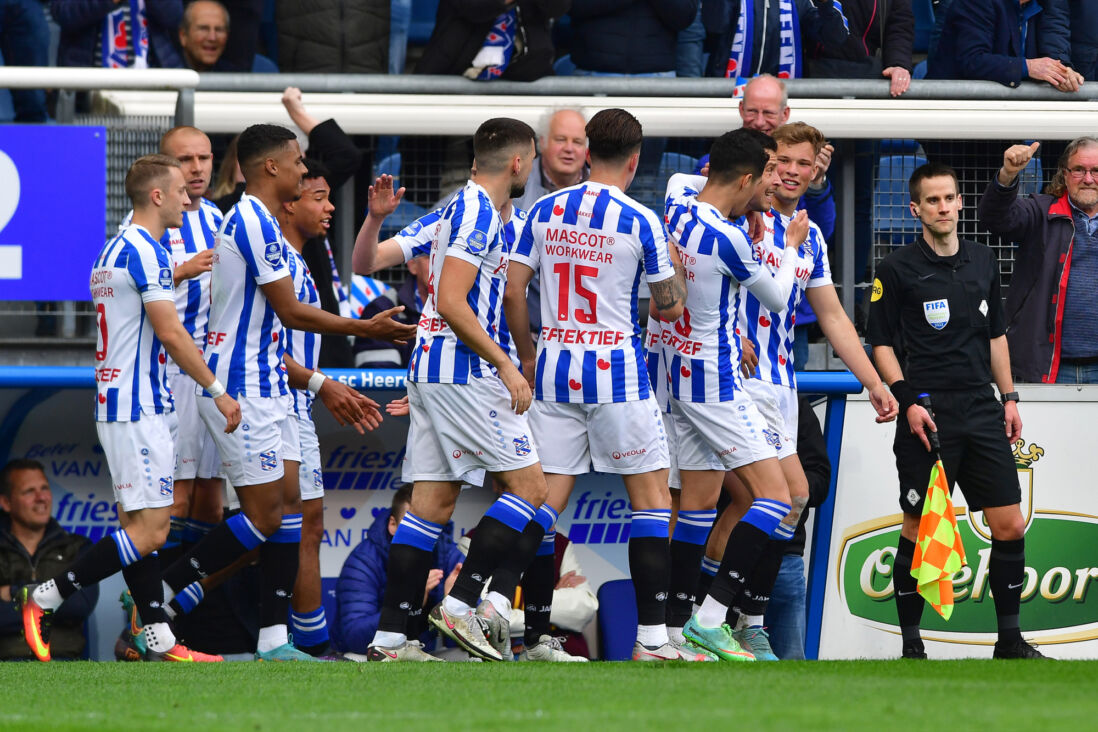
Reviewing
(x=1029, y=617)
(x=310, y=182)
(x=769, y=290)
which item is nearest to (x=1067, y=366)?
(x=1029, y=617)

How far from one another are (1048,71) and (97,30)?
5.66 meters

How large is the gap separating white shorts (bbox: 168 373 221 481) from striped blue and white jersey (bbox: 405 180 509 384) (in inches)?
63.4

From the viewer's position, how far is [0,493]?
8.27 metres

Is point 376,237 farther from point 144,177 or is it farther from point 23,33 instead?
point 23,33

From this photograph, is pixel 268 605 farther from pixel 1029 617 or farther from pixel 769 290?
pixel 1029 617

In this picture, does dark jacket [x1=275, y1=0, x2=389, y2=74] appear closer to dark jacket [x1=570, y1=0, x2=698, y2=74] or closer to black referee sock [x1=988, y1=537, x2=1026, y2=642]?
dark jacket [x1=570, y1=0, x2=698, y2=74]

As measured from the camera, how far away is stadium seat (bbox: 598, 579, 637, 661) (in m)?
8.45

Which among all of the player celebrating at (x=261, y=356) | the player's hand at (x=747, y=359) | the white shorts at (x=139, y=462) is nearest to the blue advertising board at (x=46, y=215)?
the player celebrating at (x=261, y=356)

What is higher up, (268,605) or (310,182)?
(310,182)

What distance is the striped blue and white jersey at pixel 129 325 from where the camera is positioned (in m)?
6.98

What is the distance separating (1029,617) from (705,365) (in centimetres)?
304

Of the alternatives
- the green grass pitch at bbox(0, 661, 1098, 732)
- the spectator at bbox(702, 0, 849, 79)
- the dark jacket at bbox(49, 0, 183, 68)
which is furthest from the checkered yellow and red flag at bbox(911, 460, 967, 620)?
the dark jacket at bbox(49, 0, 183, 68)

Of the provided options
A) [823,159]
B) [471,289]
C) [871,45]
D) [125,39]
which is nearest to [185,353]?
[471,289]

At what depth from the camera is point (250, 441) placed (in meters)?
7.05
